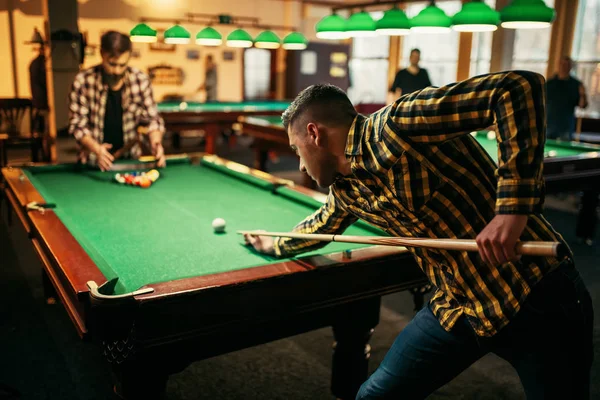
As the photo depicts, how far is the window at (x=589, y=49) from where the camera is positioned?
8945mm

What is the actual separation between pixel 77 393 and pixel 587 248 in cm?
407

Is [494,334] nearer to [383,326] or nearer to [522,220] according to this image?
[522,220]

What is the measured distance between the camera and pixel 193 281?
65.7 inches

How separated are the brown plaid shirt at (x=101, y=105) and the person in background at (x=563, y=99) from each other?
16.1 ft

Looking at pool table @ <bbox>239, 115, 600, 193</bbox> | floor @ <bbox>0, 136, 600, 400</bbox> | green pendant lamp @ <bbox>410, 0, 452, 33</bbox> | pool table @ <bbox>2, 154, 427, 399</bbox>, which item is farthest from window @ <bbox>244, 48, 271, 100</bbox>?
pool table @ <bbox>2, 154, 427, 399</bbox>

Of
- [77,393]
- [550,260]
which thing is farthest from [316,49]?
[550,260]

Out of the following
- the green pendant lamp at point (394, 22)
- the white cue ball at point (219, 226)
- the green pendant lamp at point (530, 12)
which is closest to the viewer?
the white cue ball at point (219, 226)

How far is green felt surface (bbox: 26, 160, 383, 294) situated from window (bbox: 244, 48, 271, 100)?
8.97 meters

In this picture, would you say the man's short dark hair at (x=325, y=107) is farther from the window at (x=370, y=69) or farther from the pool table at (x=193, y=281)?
the window at (x=370, y=69)

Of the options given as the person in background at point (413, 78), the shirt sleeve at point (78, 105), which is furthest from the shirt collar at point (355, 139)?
the person in background at point (413, 78)

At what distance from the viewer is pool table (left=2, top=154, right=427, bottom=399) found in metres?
1.60

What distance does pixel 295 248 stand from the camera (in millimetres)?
1901

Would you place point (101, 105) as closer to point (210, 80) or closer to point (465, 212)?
point (465, 212)

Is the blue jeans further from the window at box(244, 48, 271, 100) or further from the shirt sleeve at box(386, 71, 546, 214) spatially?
the window at box(244, 48, 271, 100)
